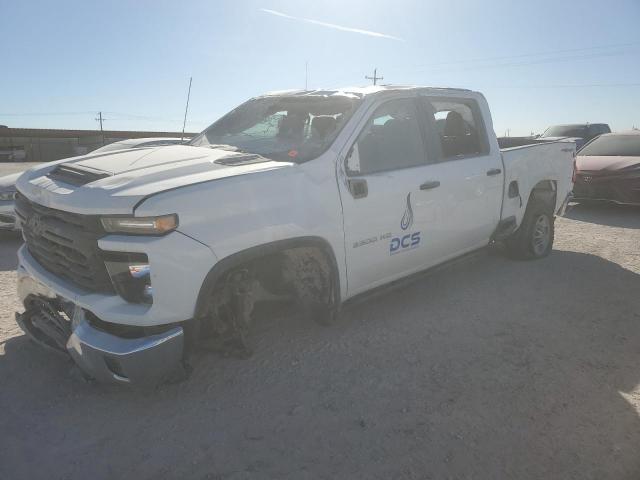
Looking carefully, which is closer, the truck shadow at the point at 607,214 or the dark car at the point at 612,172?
the truck shadow at the point at 607,214

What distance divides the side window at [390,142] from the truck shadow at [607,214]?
4643 mm

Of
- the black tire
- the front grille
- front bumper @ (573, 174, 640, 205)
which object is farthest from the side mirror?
front bumper @ (573, 174, 640, 205)

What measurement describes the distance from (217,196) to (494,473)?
1.89m

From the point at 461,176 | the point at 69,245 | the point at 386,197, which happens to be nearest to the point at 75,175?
the point at 69,245

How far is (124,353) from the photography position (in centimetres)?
245

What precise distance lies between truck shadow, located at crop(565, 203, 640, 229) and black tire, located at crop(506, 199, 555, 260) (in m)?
1.98

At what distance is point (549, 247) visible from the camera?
589 cm

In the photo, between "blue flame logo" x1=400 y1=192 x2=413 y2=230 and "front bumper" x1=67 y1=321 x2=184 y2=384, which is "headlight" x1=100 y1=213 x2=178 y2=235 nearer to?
"front bumper" x1=67 y1=321 x2=184 y2=384

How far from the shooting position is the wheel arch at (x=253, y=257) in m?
2.64

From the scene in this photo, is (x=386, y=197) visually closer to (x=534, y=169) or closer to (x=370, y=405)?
(x=370, y=405)

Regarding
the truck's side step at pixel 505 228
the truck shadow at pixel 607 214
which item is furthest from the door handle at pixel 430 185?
the truck shadow at pixel 607 214

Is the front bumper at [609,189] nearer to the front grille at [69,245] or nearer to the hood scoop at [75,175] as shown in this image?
the hood scoop at [75,175]

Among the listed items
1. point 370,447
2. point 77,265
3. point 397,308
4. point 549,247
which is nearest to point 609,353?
point 397,308

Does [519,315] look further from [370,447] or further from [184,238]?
[184,238]
